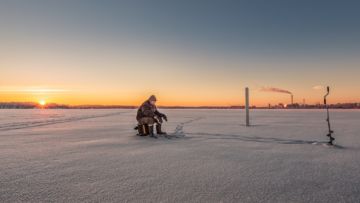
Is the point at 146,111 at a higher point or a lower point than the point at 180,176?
higher

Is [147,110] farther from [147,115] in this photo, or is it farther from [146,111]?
[147,115]

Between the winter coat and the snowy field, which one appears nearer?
the snowy field

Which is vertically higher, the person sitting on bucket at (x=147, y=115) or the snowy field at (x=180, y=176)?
the person sitting on bucket at (x=147, y=115)

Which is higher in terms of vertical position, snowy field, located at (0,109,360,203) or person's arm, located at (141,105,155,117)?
person's arm, located at (141,105,155,117)

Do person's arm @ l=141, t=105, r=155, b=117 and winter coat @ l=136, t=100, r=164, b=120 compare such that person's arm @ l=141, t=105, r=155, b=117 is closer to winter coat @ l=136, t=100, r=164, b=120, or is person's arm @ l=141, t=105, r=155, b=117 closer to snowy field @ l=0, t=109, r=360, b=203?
winter coat @ l=136, t=100, r=164, b=120

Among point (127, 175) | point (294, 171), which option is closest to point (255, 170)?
point (294, 171)

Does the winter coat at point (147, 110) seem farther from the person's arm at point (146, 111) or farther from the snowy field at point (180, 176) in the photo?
the snowy field at point (180, 176)

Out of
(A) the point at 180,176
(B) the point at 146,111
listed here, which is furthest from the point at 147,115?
(A) the point at 180,176

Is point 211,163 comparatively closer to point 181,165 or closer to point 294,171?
point 181,165

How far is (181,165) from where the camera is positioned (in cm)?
448

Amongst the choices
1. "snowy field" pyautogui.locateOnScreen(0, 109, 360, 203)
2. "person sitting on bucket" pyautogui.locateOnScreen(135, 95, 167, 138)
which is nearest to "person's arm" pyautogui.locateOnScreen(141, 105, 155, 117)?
"person sitting on bucket" pyautogui.locateOnScreen(135, 95, 167, 138)

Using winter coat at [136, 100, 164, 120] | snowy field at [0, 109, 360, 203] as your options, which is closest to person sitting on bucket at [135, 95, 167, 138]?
winter coat at [136, 100, 164, 120]

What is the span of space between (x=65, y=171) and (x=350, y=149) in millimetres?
5946

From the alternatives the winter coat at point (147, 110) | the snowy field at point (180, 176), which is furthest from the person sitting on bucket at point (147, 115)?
the snowy field at point (180, 176)
